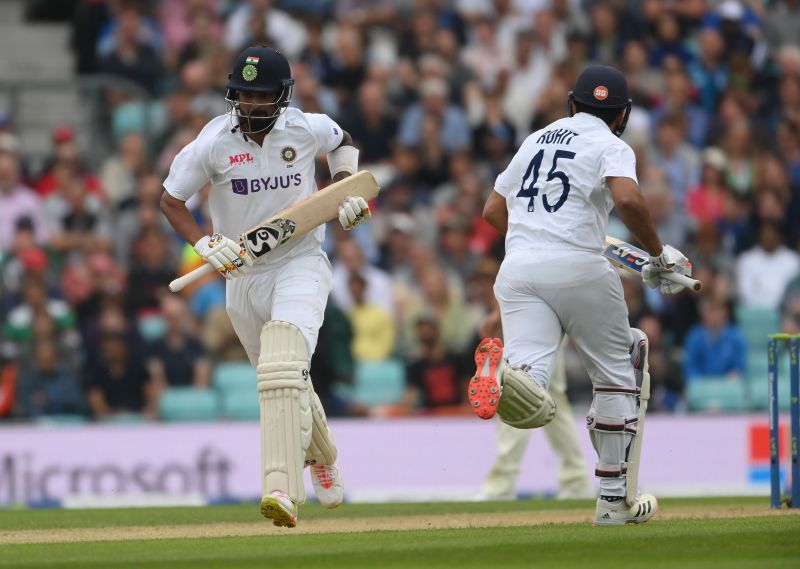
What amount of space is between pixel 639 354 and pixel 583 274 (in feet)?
2.21

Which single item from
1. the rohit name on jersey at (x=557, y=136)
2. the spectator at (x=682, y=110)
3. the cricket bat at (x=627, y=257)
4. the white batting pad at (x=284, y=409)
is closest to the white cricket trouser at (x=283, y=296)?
the white batting pad at (x=284, y=409)

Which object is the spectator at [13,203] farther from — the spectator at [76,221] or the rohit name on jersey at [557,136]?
the rohit name on jersey at [557,136]

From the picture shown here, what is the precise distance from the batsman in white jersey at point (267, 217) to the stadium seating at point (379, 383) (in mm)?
4678

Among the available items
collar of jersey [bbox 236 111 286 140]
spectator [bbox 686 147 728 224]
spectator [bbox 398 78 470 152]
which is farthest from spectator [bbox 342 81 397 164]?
collar of jersey [bbox 236 111 286 140]

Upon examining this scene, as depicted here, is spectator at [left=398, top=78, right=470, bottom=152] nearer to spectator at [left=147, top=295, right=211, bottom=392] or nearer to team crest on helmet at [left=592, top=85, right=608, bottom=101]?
spectator at [left=147, top=295, right=211, bottom=392]

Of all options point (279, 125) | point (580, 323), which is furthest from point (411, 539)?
point (279, 125)

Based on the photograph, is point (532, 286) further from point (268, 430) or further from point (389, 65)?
point (389, 65)

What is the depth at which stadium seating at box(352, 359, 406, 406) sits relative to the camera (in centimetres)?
1320

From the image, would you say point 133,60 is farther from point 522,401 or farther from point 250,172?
point 522,401

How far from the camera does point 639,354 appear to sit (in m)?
8.17

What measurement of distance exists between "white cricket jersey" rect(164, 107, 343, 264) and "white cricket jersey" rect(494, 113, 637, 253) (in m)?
1.13

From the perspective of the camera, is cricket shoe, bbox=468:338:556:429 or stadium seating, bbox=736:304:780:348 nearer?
cricket shoe, bbox=468:338:556:429

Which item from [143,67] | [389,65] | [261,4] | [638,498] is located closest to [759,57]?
[389,65]

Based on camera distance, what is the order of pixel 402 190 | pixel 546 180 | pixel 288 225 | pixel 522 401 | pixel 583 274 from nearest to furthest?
pixel 522 401, pixel 583 274, pixel 546 180, pixel 288 225, pixel 402 190
